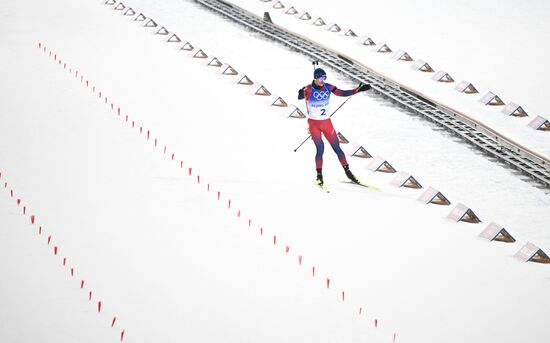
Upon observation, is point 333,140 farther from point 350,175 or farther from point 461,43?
point 461,43

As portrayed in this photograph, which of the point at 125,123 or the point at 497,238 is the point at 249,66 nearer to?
the point at 125,123

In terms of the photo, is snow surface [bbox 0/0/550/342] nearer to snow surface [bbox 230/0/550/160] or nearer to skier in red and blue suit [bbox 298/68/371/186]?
skier in red and blue suit [bbox 298/68/371/186]

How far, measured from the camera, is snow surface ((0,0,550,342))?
Answer: 12.0 metres

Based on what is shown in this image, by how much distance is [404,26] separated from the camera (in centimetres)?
2941

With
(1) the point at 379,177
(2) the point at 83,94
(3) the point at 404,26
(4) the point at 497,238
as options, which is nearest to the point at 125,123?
(2) the point at 83,94

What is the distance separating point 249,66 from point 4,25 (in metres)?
7.22

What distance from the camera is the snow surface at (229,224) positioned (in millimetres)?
12000

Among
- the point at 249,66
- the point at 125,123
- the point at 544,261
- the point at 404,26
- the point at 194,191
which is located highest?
the point at 404,26

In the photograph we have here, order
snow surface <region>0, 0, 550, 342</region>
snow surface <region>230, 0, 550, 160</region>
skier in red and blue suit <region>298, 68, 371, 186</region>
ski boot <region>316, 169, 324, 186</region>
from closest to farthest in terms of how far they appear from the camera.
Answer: snow surface <region>0, 0, 550, 342</region> < ski boot <region>316, 169, 324, 186</region> < skier in red and blue suit <region>298, 68, 371, 186</region> < snow surface <region>230, 0, 550, 160</region>

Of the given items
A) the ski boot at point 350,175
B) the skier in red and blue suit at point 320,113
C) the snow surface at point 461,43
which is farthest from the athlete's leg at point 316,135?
the snow surface at point 461,43

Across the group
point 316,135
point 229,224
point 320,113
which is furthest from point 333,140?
point 229,224

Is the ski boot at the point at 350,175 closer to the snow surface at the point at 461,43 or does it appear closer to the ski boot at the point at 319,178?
the ski boot at the point at 319,178

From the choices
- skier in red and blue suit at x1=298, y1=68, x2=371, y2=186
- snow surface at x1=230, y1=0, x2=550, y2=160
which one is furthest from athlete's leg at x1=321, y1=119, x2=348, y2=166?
snow surface at x1=230, y1=0, x2=550, y2=160

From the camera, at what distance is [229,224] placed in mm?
14703
